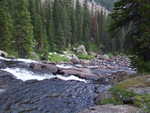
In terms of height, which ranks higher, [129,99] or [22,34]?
[22,34]

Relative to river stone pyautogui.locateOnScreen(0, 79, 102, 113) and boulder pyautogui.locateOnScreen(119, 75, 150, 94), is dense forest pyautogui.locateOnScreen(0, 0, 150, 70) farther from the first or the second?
river stone pyautogui.locateOnScreen(0, 79, 102, 113)

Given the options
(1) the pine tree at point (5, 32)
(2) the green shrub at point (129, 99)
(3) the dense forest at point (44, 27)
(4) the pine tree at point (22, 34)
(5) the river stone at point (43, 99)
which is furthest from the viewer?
(4) the pine tree at point (22, 34)

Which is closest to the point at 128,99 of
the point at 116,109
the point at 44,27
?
the point at 116,109

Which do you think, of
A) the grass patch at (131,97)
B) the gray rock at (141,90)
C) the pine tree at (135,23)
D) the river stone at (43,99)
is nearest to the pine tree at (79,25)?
the pine tree at (135,23)

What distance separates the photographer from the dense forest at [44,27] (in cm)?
4559

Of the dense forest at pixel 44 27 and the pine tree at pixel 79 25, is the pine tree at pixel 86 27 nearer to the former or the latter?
the dense forest at pixel 44 27

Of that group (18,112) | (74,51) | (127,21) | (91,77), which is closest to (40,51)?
(74,51)

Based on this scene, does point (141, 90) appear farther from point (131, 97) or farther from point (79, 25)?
point (79, 25)

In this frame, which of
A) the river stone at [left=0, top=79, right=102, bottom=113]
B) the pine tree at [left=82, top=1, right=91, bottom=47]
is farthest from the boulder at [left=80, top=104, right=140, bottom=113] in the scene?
the pine tree at [left=82, top=1, right=91, bottom=47]

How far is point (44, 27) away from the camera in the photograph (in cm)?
6438

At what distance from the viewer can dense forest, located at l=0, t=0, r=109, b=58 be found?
1795 inches

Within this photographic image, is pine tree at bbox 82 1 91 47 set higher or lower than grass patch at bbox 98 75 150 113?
higher

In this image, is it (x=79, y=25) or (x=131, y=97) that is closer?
(x=131, y=97)

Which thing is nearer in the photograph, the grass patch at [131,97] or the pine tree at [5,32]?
the grass patch at [131,97]
